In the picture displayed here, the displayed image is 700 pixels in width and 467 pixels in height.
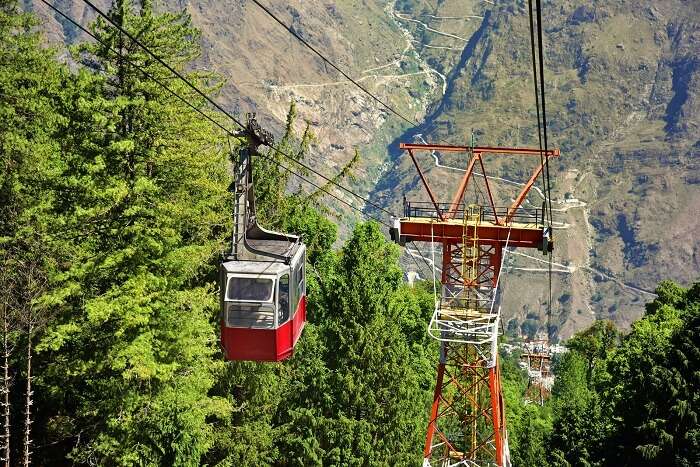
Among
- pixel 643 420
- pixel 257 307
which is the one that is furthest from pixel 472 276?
pixel 257 307

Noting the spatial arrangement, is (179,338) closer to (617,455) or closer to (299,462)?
(299,462)

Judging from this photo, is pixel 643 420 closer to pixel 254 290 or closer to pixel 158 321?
pixel 158 321

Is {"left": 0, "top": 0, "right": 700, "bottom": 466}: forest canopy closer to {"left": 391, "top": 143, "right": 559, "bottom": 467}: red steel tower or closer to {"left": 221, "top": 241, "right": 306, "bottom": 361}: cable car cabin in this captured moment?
{"left": 391, "top": 143, "right": 559, "bottom": 467}: red steel tower

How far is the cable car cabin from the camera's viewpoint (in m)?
18.2

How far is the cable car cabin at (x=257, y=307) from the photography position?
1816 cm

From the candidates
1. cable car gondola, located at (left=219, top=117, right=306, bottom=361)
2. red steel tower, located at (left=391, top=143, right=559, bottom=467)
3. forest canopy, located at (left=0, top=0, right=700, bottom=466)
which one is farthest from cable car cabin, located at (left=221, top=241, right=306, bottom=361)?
red steel tower, located at (left=391, top=143, right=559, bottom=467)

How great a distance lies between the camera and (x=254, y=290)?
18.2m

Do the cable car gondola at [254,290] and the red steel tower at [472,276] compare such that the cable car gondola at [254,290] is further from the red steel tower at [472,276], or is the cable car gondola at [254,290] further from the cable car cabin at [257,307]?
the red steel tower at [472,276]

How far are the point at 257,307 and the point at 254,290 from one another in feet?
1.44

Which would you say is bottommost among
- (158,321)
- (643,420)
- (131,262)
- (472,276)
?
(643,420)

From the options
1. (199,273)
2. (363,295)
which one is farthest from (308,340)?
(199,273)

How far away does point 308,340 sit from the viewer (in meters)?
29.5

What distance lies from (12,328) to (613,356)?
35871 mm

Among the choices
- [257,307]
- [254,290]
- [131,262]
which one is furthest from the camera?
[131,262]
